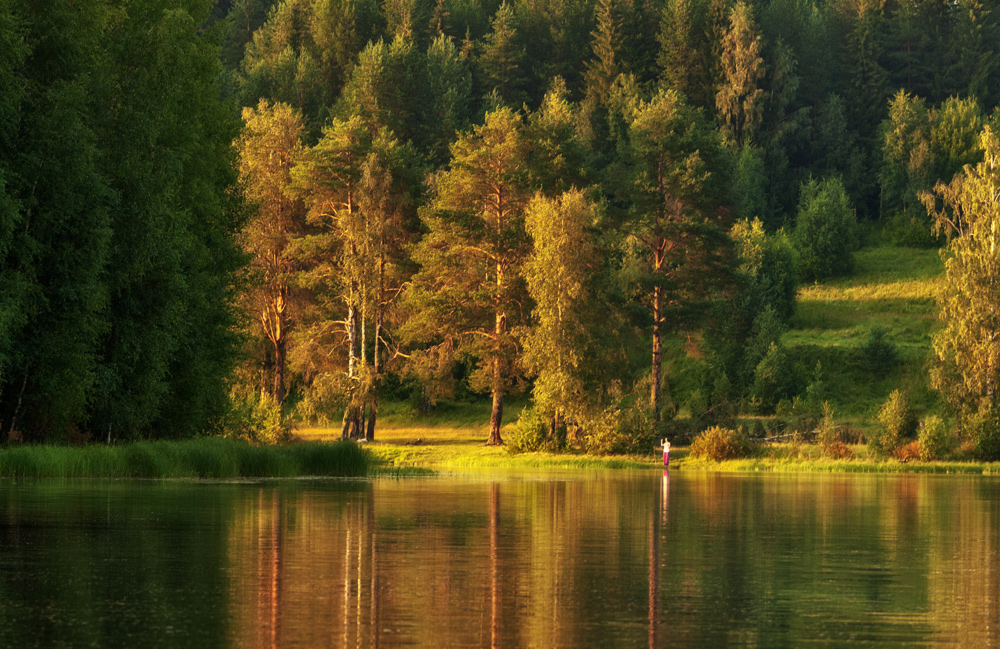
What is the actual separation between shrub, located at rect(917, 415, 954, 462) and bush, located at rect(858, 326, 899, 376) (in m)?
18.9

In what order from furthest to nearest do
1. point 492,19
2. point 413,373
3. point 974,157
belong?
point 492,19, point 974,157, point 413,373

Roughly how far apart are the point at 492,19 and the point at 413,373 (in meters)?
58.3

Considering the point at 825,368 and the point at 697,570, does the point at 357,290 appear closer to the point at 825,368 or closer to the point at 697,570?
the point at 825,368

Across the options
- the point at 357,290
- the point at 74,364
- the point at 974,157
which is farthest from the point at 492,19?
the point at 74,364

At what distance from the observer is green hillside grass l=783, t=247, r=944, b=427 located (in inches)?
3115

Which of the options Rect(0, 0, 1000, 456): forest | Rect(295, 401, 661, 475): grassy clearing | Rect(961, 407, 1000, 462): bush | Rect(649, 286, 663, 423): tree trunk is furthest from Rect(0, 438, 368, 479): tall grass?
Rect(649, 286, 663, 423): tree trunk

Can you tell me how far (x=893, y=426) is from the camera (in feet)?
208

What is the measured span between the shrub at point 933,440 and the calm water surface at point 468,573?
3550 cm

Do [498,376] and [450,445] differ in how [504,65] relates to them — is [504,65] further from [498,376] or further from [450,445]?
[450,445]

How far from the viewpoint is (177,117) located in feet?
143

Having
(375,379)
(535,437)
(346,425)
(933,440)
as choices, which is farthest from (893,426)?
(346,425)

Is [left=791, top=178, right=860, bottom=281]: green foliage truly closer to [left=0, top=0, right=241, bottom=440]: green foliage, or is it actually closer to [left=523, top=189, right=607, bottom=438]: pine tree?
[left=523, top=189, right=607, bottom=438]: pine tree

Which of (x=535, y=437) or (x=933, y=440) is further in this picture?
(x=535, y=437)

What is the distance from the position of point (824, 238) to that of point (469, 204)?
3466cm
